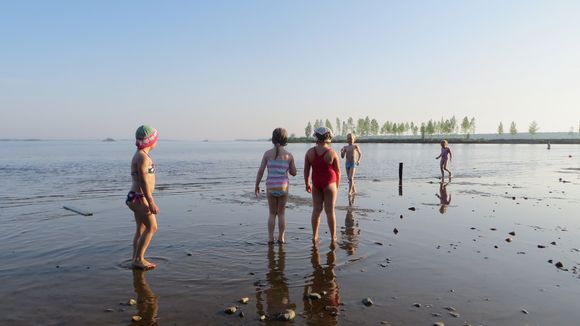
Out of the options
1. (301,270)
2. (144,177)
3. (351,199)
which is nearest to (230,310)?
(301,270)

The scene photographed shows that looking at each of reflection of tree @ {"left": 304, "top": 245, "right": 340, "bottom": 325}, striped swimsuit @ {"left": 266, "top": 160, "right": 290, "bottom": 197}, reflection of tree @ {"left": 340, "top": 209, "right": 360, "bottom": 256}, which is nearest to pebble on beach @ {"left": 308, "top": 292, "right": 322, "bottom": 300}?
reflection of tree @ {"left": 304, "top": 245, "right": 340, "bottom": 325}

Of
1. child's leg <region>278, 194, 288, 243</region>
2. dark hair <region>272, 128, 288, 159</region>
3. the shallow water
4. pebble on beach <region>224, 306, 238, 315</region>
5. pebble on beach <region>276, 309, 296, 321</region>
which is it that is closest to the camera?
pebble on beach <region>276, 309, 296, 321</region>

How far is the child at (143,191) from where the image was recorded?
643 centimetres

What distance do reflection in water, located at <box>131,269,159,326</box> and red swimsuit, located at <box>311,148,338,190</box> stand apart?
3.65 m

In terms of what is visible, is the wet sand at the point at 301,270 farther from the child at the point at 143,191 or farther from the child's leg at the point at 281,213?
the child at the point at 143,191

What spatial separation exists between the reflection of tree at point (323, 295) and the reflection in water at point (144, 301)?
1.91m

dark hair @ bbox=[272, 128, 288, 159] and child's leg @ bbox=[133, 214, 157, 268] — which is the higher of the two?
dark hair @ bbox=[272, 128, 288, 159]

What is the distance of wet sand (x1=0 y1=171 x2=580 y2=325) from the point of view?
5082 mm

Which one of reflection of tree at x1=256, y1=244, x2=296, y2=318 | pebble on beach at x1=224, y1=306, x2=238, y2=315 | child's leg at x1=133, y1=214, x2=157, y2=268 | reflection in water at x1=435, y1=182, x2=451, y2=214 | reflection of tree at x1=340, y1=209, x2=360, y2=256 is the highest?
child's leg at x1=133, y1=214, x2=157, y2=268

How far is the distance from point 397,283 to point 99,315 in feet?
13.8

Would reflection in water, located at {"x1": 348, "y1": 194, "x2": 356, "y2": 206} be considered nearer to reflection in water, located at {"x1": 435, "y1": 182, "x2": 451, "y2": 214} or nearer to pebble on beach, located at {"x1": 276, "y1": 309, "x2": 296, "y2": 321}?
reflection in water, located at {"x1": 435, "y1": 182, "x2": 451, "y2": 214}

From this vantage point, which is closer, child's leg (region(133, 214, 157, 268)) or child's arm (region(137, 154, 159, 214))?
child's arm (region(137, 154, 159, 214))

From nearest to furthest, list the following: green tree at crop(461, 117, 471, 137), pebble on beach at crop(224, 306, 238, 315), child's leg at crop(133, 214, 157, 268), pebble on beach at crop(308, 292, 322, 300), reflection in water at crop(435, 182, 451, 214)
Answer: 1. pebble on beach at crop(224, 306, 238, 315)
2. pebble on beach at crop(308, 292, 322, 300)
3. child's leg at crop(133, 214, 157, 268)
4. reflection in water at crop(435, 182, 451, 214)
5. green tree at crop(461, 117, 471, 137)

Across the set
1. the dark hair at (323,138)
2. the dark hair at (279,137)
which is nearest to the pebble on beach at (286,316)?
the dark hair at (279,137)
